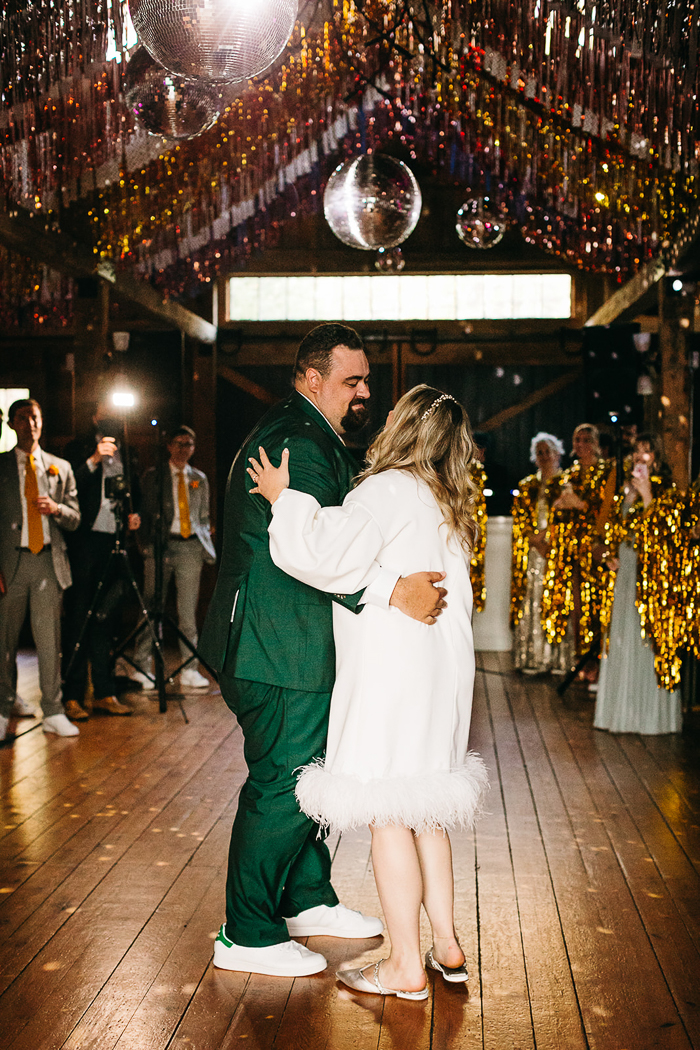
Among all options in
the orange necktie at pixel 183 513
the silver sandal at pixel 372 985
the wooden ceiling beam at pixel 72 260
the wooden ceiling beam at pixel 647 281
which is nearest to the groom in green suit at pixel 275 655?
the silver sandal at pixel 372 985

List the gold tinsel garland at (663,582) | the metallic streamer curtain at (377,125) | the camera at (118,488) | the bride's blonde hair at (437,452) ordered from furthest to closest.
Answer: the camera at (118,488), the gold tinsel garland at (663,582), the metallic streamer curtain at (377,125), the bride's blonde hair at (437,452)

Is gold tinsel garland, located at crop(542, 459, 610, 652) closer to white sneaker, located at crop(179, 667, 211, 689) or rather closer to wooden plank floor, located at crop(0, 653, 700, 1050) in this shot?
wooden plank floor, located at crop(0, 653, 700, 1050)

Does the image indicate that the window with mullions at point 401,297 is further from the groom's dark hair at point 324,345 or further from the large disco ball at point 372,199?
the groom's dark hair at point 324,345

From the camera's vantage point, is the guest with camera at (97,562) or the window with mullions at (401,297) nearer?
the guest with camera at (97,562)

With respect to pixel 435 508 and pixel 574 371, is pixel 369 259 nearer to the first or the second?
pixel 574 371

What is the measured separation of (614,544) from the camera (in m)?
5.71

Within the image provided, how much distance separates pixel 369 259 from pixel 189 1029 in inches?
378

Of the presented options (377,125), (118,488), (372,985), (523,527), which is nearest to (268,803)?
(372,985)

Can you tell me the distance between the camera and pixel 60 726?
5414mm

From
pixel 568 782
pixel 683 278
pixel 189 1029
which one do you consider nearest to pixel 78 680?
pixel 568 782

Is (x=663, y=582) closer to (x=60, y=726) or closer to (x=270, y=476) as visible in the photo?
(x=60, y=726)

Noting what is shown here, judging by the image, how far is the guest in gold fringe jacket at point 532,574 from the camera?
7.20 meters

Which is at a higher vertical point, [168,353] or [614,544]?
[168,353]

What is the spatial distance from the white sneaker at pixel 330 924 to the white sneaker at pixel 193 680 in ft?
13.1
